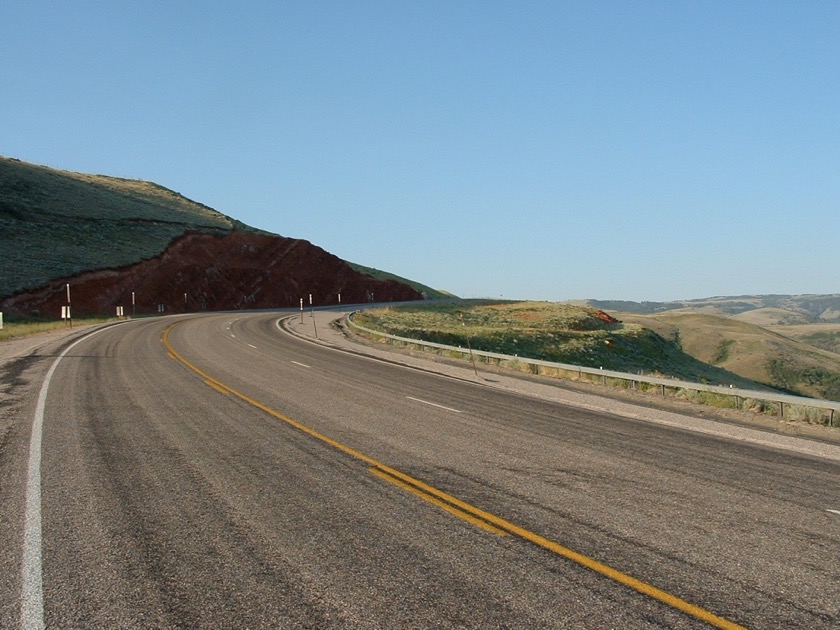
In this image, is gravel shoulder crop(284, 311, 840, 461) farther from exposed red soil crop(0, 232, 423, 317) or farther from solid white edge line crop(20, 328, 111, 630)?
exposed red soil crop(0, 232, 423, 317)

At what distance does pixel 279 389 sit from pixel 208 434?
5.32m

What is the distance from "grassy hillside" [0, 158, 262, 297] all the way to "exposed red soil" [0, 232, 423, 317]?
150cm

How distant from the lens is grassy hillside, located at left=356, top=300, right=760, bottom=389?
41156mm

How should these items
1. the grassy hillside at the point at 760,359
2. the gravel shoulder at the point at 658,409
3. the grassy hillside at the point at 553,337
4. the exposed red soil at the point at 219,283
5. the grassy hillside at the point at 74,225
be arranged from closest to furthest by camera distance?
the gravel shoulder at the point at 658,409
the grassy hillside at the point at 553,337
the exposed red soil at the point at 219,283
the grassy hillside at the point at 74,225
the grassy hillside at the point at 760,359

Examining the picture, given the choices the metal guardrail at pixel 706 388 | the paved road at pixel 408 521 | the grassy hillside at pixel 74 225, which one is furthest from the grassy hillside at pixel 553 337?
the grassy hillside at pixel 74 225

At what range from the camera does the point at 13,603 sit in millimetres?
4973

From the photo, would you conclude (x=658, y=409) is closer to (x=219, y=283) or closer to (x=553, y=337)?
(x=553, y=337)

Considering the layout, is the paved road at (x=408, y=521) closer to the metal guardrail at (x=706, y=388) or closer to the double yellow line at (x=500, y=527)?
the double yellow line at (x=500, y=527)

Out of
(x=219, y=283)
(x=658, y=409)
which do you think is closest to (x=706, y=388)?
(x=658, y=409)

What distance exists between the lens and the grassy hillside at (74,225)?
5580 cm

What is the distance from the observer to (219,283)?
68.8m

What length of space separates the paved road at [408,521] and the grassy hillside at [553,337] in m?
25.4

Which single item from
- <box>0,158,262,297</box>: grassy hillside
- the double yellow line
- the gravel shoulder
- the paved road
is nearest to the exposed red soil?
<box>0,158,262,297</box>: grassy hillside

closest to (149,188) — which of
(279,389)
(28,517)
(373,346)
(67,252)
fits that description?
(67,252)
